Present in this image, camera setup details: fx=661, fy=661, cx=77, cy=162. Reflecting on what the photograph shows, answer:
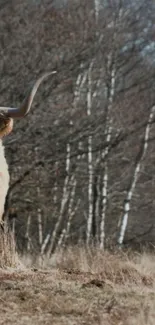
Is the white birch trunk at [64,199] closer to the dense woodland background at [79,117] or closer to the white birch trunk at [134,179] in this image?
the dense woodland background at [79,117]

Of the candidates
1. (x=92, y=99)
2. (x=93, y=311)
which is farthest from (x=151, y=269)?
(x=92, y=99)

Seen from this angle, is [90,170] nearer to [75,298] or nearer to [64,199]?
[64,199]

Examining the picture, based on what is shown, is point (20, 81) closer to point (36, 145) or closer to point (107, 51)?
point (36, 145)

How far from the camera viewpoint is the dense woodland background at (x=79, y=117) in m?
20.2

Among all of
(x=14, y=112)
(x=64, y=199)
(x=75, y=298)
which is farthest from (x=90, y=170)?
(x=75, y=298)

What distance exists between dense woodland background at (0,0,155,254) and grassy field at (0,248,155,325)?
37.3 ft

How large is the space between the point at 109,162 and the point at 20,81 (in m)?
5.24

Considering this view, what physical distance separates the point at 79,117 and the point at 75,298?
1556 cm

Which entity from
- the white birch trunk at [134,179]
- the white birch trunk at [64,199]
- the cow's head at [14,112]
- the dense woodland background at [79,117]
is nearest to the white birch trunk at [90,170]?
the dense woodland background at [79,117]

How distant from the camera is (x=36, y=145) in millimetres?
20031

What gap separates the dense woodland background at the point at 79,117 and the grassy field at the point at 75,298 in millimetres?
11358

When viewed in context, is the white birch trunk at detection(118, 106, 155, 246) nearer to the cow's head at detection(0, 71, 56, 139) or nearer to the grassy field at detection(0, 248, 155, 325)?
the grassy field at detection(0, 248, 155, 325)

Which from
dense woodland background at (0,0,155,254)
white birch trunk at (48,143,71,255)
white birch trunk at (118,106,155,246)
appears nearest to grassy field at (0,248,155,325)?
dense woodland background at (0,0,155,254)

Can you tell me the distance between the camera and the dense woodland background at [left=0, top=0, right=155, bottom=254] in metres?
20.2
